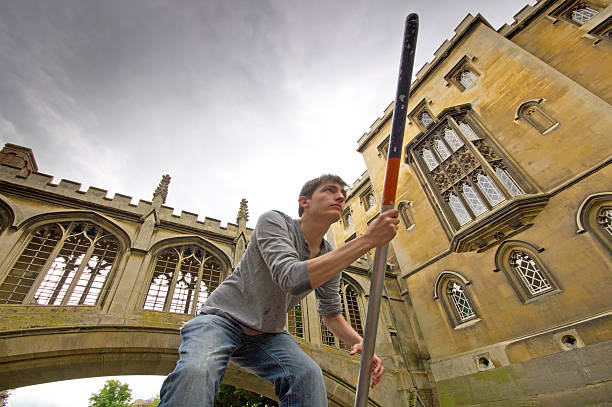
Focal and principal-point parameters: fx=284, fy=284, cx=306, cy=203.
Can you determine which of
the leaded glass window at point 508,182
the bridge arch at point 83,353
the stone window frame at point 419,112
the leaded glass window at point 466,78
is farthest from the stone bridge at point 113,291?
the leaded glass window at point 466,78

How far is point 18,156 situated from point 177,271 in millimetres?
8657

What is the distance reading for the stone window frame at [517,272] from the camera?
711 centimetres

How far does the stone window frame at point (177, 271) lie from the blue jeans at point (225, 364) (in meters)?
6.58

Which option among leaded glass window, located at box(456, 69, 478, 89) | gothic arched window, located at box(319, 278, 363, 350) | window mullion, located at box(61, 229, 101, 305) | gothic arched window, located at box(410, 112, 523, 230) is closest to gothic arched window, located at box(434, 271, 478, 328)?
gothic arched window, located at box(410, 112, 523, 230)

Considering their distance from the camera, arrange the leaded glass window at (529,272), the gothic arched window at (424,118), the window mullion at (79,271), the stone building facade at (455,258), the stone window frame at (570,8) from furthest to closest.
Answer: the gothic arched window at (424,118), the stone window frame at (570,8), the leaded glass window at (529,272), the window mullion at (79,271), the stone building facade at (455,258)

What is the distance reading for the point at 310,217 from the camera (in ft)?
6.37

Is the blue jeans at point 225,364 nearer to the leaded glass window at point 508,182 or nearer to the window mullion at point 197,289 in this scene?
the window mullion at point 197,289

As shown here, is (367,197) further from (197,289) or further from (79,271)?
(79,271)

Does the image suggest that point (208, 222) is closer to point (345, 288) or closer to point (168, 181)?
point (168, 181)

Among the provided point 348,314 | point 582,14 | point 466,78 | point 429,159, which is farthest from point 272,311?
point 582,14

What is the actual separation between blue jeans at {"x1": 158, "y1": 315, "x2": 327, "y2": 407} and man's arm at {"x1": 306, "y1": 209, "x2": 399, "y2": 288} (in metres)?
0.52

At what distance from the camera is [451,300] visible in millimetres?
9266

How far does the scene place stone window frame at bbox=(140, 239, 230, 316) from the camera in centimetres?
763

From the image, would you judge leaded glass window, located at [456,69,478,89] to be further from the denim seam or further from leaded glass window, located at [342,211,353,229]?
the denim seam
